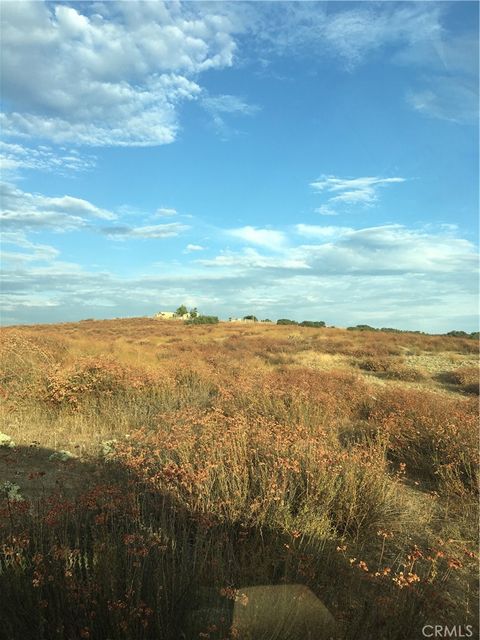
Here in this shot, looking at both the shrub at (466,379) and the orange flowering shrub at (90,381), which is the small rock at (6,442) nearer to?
the orange flowering shrub at (90,381)

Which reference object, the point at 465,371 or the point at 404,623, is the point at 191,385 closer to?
the point at 404,623

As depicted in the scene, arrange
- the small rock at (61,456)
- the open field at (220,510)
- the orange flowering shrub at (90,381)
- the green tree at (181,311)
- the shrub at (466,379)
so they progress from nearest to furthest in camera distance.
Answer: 1. the open field at (220,510)
2. the small rock at (61,456)
3. the orange flowering shrub at (90,381)
4. the shrub at (466,379)
5. the green tree at (181,311)

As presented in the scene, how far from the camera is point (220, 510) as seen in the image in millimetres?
3986

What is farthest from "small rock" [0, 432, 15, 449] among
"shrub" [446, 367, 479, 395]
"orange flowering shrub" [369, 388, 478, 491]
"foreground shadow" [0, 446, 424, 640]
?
"shrub" [446, 367, 479, 395]

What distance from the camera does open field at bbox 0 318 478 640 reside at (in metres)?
2.52

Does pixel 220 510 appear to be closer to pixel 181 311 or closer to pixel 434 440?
pixel 434 440

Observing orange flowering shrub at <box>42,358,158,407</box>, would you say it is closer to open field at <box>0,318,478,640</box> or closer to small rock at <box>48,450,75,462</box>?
open field at <box>0,318,478,640</box>

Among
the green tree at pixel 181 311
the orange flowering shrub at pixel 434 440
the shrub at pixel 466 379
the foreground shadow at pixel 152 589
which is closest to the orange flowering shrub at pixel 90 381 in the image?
the orange flowering shrub at pixel 434 440

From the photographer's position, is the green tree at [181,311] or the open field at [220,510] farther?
the green tree at [181,311]

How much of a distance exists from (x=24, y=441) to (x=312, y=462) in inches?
191

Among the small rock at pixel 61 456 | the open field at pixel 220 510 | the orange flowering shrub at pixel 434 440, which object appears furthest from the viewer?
the small rock at pixel 61 456

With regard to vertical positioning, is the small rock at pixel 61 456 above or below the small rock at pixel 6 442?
below

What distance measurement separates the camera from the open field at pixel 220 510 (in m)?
2.52

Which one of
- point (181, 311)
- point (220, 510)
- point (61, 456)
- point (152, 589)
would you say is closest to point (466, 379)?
point (61, 456)
